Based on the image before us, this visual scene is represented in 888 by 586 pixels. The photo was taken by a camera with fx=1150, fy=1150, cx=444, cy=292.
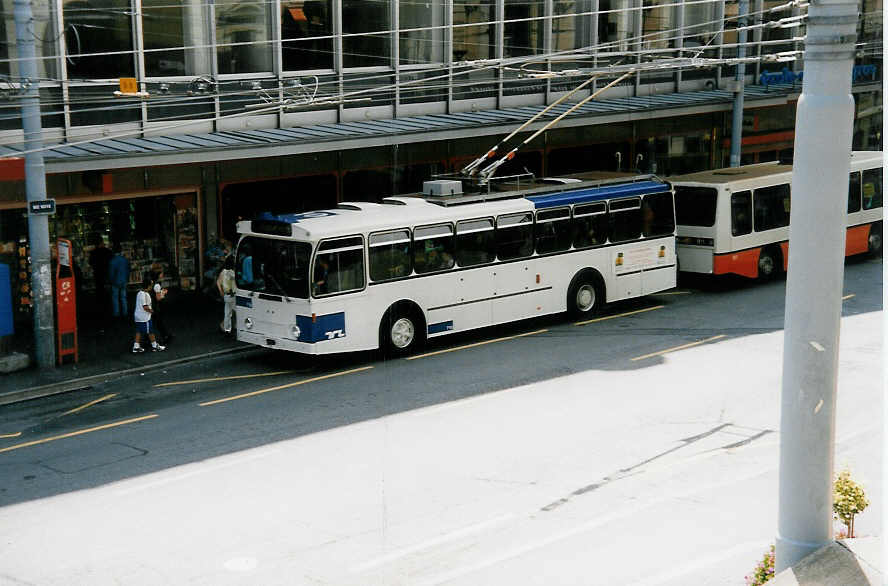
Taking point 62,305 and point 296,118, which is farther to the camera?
point 296,118

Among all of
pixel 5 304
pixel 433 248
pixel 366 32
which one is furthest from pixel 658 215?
pixel 5 304

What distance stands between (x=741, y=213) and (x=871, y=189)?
18.8 ft

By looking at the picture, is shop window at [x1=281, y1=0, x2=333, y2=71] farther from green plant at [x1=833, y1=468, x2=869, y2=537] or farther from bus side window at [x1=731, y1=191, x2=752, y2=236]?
green plant at [x1=833, y1=468, x2=869, y2=537]

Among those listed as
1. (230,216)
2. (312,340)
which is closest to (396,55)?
(230,216)

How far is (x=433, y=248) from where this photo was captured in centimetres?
2075

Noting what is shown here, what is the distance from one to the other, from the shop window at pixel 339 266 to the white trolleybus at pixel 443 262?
0.02 metres

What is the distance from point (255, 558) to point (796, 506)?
535 centimetres

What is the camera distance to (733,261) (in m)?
26.3

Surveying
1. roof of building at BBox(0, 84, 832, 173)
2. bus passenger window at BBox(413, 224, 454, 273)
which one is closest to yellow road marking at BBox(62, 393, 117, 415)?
roof of building at BBox(0, 84, 832, 173)

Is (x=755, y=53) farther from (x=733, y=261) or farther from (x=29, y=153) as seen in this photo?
(x=29, y=153)

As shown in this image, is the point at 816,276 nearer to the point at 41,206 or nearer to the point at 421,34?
the point at 41,206

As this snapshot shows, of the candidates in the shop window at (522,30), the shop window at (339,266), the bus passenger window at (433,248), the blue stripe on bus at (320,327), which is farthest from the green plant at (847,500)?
the shop window at (522,30)

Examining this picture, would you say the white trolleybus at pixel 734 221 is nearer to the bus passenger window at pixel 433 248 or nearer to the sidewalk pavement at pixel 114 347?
the bus passenger window at pixel 433 248

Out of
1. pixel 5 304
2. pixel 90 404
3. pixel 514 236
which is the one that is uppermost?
pixel 514 236
